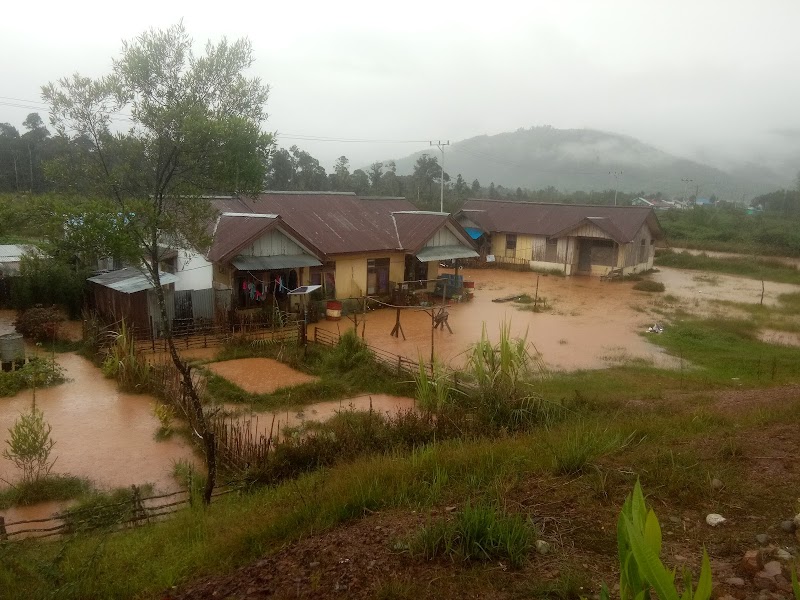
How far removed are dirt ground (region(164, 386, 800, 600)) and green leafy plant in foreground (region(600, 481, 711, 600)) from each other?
1577 mm

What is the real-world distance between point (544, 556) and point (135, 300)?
15403 mm

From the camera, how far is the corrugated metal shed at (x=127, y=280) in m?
17.2

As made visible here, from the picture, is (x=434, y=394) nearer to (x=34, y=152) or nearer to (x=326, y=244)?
(x=326, y=244)

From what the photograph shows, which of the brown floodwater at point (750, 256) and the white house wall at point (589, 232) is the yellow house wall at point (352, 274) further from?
the brown floodwater at point (750, 256)

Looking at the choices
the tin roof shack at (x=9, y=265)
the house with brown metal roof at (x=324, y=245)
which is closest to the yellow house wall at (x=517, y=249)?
the house with brown metal roof at (x=324, y=245)

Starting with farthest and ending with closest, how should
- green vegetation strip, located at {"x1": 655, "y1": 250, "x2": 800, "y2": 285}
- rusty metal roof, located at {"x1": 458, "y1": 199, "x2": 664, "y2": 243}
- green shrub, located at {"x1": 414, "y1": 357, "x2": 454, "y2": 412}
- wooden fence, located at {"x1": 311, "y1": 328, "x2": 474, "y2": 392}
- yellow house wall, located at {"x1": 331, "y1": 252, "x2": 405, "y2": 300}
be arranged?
green vegetation strip, located at {"x1": 655, "y1": 250, "x2": 800, "y2": 285}, rusty metal roof, located at {"x1": 458, "y1": 199, "x2": 664, "y2": 243}, yellow house wall, located at {"x1": 331, "y1": 252, "x2": 405, "y2": 300}, wooden fence, located at {"x1": 311, "y1": 328, "x2": 474, "y2": 392}, green shrub, located at {"x1": 414, "y1": 357, "x2": 454, "y2": 412}

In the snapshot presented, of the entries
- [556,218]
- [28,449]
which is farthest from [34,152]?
[28,449]

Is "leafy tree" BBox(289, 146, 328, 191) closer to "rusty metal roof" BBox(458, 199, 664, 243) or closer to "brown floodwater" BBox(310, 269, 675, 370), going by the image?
"rusty metal roof" BBox(458, 199, 664, 243)

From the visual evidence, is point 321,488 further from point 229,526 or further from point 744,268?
point 744,268

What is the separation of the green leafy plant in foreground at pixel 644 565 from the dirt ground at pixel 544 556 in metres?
1.58

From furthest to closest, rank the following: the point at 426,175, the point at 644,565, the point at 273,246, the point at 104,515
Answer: the point at 426,175 < the point at 273,246 < the point at 104,515 < the point at 644,565

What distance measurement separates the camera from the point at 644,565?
2352 millimetres

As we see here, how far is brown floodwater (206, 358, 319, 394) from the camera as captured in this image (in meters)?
14.1

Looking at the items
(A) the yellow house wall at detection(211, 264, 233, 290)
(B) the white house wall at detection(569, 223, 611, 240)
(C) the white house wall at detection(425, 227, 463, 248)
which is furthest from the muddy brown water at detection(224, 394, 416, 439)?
(B) the white house wall at detection(569, 223, 611, 240)
